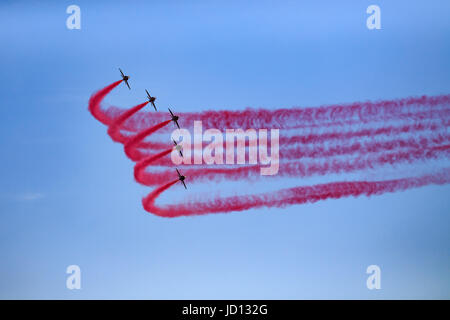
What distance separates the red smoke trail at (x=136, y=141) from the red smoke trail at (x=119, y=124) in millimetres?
112

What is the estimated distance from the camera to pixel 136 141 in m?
16.1

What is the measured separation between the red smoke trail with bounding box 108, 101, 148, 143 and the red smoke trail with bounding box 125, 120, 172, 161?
0.37 feet

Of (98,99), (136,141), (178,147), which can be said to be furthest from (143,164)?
(98,99)

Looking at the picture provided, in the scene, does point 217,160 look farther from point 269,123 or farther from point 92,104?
point 92,104

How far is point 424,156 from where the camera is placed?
1555 centimetres

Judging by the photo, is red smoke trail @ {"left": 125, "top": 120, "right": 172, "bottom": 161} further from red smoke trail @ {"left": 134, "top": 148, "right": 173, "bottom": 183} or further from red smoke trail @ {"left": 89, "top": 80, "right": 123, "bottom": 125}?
red smoke trail @ {"left": 89, "top": 80, "right": 123, "bottom": 125}

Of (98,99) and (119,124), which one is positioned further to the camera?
(119,124)

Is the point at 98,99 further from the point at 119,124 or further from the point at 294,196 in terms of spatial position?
the point at 294,196

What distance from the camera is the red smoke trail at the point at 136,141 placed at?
15859mm

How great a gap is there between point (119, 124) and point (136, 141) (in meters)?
0.35

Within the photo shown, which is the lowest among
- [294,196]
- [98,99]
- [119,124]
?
[294,196]
